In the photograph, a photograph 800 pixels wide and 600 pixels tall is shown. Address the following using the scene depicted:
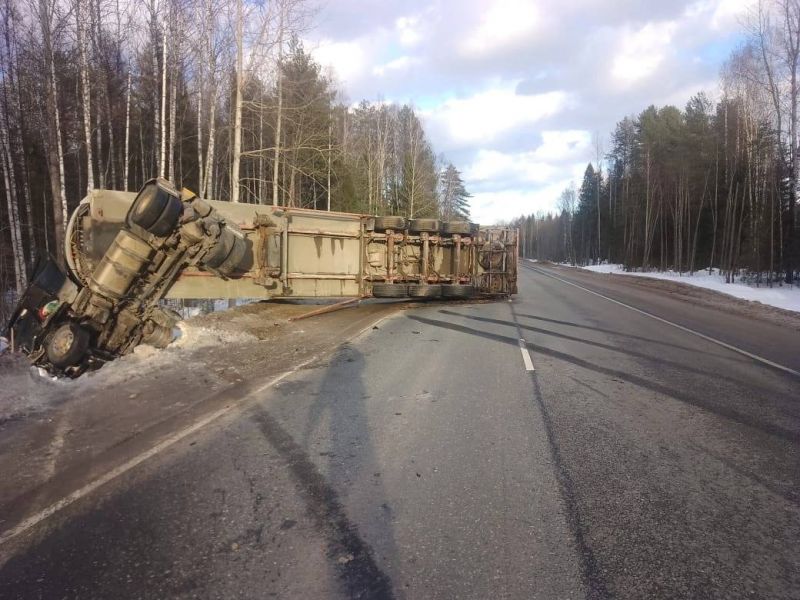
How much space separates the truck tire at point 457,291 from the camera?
1592cm

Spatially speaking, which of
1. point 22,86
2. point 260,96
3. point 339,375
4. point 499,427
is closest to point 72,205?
point 22,86

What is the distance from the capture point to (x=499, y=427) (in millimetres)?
5148

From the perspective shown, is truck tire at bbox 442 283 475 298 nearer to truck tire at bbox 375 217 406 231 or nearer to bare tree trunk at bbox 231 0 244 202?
truck tire at bbox 375 217 406 231

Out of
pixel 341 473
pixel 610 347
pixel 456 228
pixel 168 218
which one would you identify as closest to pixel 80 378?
pixel 168 218

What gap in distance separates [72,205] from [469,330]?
2402cm

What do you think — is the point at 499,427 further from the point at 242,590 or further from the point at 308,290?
the point at 308,290

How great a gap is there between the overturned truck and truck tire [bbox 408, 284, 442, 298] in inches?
107

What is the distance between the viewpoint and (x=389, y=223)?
Result: 46.6ft

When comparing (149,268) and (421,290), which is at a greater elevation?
(149,268)

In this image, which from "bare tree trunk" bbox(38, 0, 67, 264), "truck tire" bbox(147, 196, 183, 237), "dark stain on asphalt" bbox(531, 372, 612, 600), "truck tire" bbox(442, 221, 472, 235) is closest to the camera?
"dark stain on asphalt" bbox(531, 372, 612, 600)

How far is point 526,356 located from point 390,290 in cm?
640

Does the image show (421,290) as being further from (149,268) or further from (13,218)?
(13,218)

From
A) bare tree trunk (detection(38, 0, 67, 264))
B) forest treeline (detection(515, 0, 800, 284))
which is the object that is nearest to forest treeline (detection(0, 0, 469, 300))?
bare tree trunk (detection(38, 0, 67, 264))

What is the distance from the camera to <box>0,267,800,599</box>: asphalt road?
2799mm
